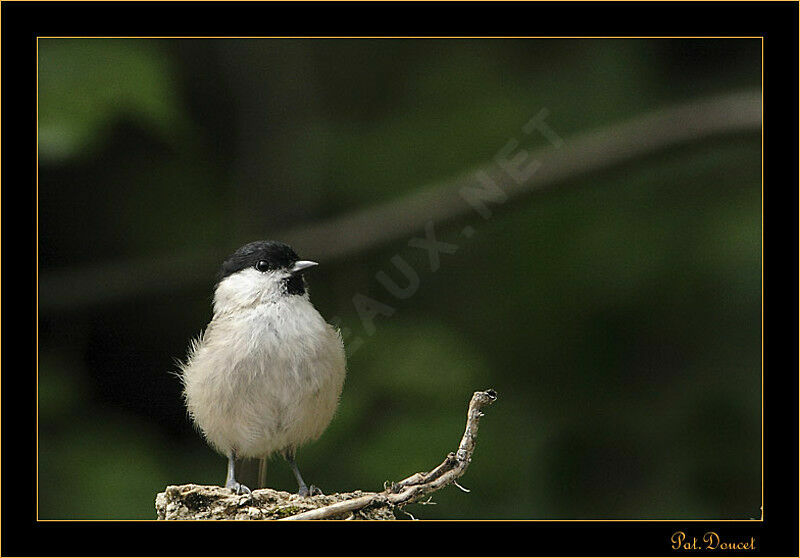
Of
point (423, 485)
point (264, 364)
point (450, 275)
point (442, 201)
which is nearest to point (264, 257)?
point (264, 364)

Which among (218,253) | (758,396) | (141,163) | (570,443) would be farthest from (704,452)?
(141,163)

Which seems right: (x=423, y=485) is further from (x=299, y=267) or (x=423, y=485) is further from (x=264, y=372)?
(x=299, y=267)

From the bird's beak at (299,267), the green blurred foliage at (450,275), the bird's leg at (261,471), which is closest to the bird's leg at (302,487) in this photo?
the bird's leg at (261,471)

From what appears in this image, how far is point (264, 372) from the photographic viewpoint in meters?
3.67

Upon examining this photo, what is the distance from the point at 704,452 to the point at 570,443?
2.75 ft

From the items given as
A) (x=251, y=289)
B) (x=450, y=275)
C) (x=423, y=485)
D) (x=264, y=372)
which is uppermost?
(x=450, y=275)

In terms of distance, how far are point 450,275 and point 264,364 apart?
7.83 ft

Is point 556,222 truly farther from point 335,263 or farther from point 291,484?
point 291,484

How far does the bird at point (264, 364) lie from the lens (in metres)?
3.68

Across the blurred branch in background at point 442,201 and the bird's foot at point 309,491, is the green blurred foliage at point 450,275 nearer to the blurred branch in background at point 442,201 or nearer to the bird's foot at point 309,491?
the blurred branch in background at point 442,201

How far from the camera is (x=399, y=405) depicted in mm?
5000

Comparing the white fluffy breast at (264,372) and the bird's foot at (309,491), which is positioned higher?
the white fluffy breast at (264,372)

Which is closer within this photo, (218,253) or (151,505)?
(151,505)

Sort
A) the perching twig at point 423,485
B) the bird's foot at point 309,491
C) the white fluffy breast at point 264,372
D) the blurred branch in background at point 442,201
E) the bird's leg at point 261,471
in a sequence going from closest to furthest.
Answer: the perching twig at point 423,485 < the white fluffy breast at point 264,372 < the bird's foot at point 309,491 < the bird's leg at point 261,471 < the blurred branch in background at point 442,201
